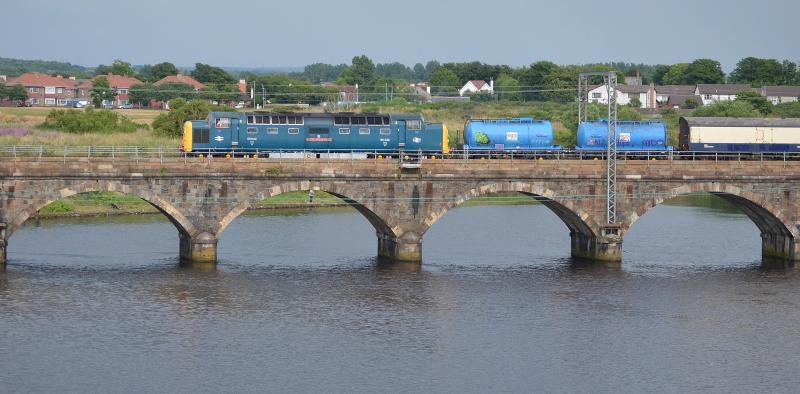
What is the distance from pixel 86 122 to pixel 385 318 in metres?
64.6

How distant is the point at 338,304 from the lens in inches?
2798

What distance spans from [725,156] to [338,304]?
37.5 m

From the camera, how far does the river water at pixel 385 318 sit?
57406 millimetres

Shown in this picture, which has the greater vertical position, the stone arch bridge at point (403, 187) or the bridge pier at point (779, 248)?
the stone arch bridge at point (403, 187)

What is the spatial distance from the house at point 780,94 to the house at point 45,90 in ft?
368

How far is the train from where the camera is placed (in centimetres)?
8669

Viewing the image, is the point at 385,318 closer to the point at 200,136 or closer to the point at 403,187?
the point at 403,187

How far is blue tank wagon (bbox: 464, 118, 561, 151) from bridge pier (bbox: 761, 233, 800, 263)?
17552mm

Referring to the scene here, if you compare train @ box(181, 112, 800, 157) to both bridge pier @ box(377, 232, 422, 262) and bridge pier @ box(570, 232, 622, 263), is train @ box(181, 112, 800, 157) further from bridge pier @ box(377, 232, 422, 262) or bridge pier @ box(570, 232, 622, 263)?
bridge pier @ box(570, 232, 622, 263)

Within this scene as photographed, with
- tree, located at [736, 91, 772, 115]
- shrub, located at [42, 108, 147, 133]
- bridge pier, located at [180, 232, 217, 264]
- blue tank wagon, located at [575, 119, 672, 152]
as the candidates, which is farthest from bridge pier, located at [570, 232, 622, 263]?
tree, located at [736, 91, 772, 115]

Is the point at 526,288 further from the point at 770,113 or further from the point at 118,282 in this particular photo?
the point at 770,113

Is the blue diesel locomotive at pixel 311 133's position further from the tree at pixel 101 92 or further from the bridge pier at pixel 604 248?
the tree at pixel 101 92

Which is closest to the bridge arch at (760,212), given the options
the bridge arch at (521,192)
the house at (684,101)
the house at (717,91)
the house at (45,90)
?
the bridge arch at (521,192)

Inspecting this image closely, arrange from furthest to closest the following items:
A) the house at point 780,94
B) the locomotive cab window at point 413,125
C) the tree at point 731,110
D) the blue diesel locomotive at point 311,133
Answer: the house at point 780,94 < the tree at point 731,110 < the locomotive cab window at point 413,125 < the blue diesel locomotive at point 311,133
